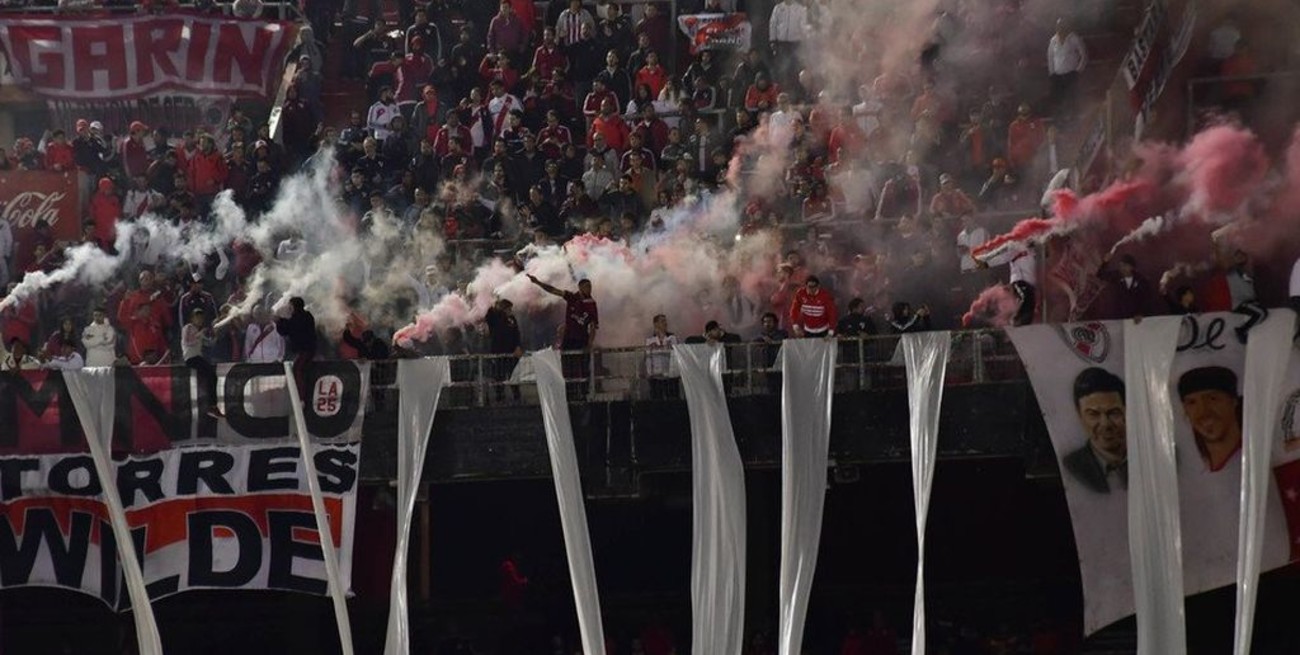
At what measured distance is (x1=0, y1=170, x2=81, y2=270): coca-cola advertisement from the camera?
26.3 m

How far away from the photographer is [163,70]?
2884 cm

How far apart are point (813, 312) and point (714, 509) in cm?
205

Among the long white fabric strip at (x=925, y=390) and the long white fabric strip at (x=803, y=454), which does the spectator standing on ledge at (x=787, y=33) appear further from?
the long white fabric strip at (x=925, y=390)

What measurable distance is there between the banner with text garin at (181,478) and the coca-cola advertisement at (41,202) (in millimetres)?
4608

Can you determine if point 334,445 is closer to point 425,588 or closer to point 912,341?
point 425,588

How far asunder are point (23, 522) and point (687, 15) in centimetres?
949

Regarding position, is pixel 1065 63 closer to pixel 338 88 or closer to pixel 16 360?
pixel 338 88

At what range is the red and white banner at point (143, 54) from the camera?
28.7m

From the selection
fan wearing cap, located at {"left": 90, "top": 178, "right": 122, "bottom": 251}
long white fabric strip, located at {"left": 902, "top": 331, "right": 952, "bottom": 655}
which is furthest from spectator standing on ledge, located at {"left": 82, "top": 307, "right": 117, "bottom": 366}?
long white fabric strip, located at {"left": 902, "top": 331, "right": 952, "bottom": 655}

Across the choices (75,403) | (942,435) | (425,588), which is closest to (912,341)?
(942,435)

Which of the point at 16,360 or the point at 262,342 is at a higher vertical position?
the point at 262,342

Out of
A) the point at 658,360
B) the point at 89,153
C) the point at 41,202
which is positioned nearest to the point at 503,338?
the point at 658,360

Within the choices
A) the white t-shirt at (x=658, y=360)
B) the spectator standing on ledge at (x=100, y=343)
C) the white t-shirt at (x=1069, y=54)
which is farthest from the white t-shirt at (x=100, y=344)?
the white t-shirt at (x=1069, y=54)

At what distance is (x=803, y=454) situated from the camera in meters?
21.0
